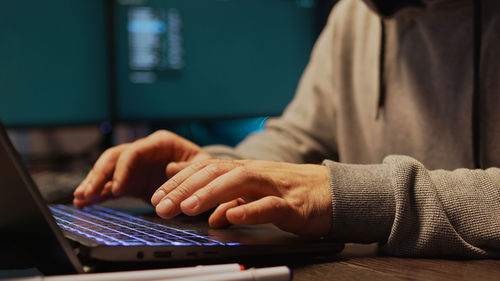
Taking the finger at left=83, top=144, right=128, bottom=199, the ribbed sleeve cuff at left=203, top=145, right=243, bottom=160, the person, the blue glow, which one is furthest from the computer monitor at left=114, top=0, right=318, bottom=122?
the finger at left=83, top=144, right=128, bottom=199

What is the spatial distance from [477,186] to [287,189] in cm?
22

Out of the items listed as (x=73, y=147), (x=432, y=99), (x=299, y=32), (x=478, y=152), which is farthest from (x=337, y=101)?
(x=73, y=147)

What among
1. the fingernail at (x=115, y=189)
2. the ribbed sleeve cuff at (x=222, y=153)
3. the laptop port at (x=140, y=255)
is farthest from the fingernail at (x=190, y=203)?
the ribbed sleeve cuff at (x=222, y=153)

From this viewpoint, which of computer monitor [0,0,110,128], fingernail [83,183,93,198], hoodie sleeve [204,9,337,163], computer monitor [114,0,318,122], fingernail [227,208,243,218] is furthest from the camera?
computer monitor [114,0,318,122]

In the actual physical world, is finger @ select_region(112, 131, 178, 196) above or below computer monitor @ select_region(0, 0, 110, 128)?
below

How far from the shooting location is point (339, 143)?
1.16 metres

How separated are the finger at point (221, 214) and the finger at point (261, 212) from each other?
0.17ft

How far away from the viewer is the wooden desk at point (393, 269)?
1.46ft

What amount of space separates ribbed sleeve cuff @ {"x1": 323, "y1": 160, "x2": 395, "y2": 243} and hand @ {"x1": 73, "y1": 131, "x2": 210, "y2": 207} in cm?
37

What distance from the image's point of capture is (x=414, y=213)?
0.55 metres

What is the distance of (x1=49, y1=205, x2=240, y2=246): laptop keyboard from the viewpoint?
0.45m

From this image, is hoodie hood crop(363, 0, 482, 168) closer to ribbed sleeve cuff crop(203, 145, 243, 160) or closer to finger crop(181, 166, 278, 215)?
ribbed sleeve cuff crop(203, 145, 243, 160)

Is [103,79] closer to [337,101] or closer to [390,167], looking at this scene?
[337,101]

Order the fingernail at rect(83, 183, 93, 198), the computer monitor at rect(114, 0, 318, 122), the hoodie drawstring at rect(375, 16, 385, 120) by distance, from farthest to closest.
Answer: the computer monitor at rect(114, 0, 318, 122) → the hoodie drawstring at rect(375, 16, 385, 120) → the fingernail at rect(83, 183, 93, 198)
